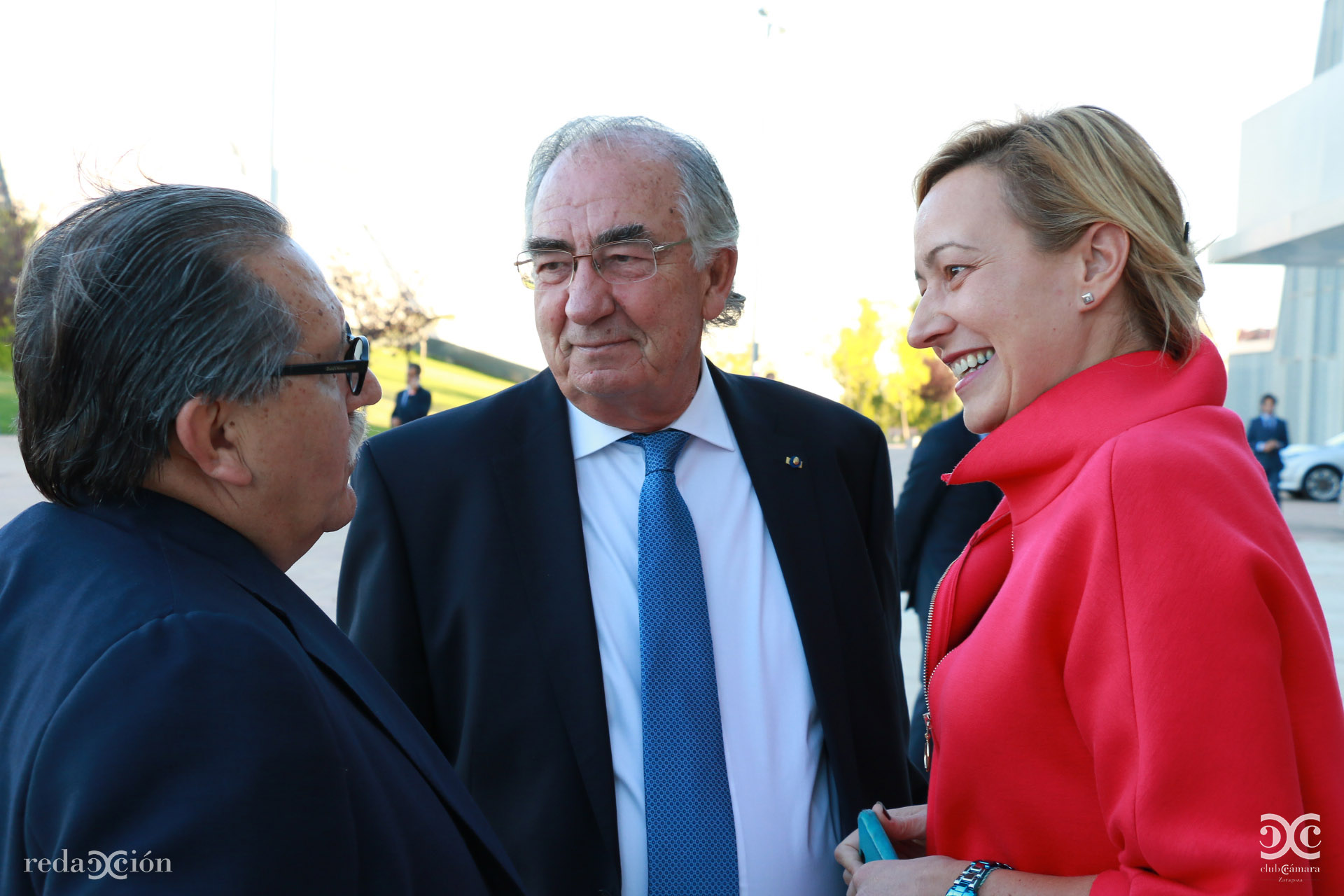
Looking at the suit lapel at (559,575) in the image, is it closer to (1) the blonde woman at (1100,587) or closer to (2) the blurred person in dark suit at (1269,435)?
(1) the blonde woman at (1100,587)

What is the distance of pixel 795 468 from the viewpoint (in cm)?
239

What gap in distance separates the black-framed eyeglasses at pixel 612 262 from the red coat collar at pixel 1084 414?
934 millimetres

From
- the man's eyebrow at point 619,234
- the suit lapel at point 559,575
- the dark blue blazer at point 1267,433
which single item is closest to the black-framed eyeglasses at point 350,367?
the suit lapel at point 559,575

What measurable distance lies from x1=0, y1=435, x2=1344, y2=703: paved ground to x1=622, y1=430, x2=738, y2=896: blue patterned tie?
2790 millimetres

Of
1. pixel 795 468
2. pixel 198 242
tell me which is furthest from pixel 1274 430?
pixel 198 242

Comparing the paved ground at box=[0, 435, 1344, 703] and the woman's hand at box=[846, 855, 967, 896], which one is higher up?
the woman's hand at box=[846, 855, 967, 896]

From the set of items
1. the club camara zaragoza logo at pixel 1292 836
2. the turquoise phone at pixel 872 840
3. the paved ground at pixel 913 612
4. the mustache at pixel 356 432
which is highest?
the mustache at pixel 356 432

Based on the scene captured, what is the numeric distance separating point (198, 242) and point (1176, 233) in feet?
4.65

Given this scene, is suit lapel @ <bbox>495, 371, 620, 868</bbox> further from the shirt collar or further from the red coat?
the red coat

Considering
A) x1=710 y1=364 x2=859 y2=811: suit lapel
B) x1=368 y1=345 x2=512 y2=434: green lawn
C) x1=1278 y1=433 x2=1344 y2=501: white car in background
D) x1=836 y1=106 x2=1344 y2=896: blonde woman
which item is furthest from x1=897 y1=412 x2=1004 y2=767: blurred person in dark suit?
x1=368 y1=345 x2=512 y2=434: green lawn

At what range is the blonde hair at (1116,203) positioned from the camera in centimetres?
150

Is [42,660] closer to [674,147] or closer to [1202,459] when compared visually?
[1202,459]

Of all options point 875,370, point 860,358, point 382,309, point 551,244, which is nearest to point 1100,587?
point 551,244

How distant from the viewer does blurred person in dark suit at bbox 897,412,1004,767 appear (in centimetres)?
407
